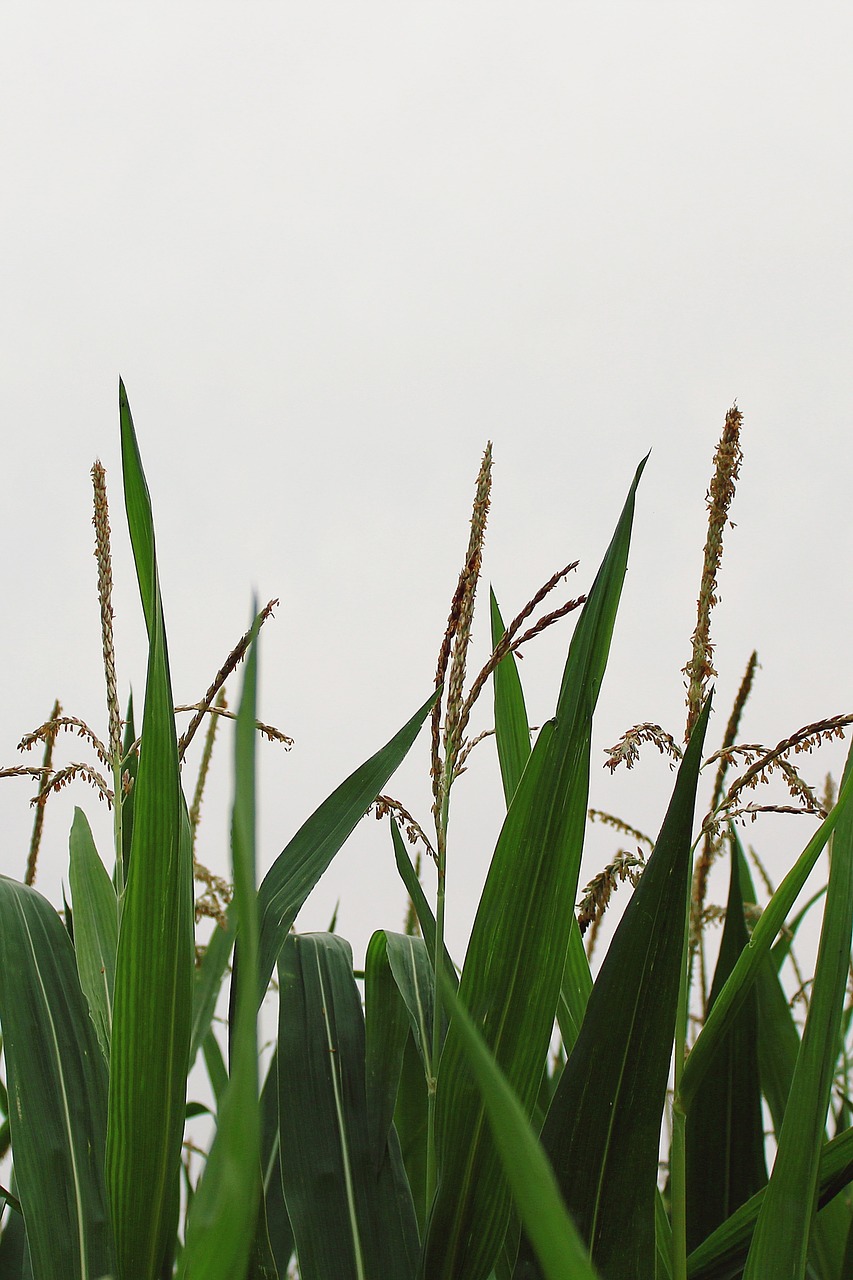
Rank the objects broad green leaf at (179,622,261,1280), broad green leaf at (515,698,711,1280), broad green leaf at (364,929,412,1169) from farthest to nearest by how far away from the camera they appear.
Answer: broad green leaf at (364,929,412,1169)
broad green leaf at (515,698,711,1280)
broad green leaf at (179,622,261,1280)

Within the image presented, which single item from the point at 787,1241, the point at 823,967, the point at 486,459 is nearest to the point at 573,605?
the point at 486,459

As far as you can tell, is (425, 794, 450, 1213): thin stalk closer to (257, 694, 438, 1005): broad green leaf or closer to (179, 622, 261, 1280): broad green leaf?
(257, 694, 438, 1005): broad green leaf

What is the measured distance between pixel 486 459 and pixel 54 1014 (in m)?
0.41

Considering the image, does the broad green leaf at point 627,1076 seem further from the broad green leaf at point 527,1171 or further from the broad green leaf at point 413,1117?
the broad green leaf at point 413,1117

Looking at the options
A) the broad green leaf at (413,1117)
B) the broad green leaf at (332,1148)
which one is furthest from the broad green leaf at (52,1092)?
the broad green leaf at (413,1117)

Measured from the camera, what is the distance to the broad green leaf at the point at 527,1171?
224mm

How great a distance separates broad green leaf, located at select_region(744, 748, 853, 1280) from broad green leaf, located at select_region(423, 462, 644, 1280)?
0.12 m

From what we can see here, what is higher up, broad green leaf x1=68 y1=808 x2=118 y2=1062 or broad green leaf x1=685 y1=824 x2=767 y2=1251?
broad green leaf x1=68 y1=808 x2=118 y2=1062

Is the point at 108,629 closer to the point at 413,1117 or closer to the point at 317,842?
the point at 317,842

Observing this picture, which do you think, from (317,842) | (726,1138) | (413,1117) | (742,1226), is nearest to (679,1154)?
(742,1226)

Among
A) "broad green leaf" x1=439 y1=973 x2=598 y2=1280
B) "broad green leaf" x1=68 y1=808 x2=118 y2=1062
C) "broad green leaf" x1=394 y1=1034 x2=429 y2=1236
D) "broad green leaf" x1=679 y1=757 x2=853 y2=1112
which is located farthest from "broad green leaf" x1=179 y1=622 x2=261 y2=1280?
"broad green leaf" x1=394 y1=1034 x2=429 y2=1236

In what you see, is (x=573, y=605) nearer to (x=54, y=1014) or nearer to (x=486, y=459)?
(x=486, y=459)

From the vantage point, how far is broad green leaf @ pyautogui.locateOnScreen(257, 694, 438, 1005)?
0.54 metres

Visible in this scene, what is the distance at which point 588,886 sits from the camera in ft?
1.75
